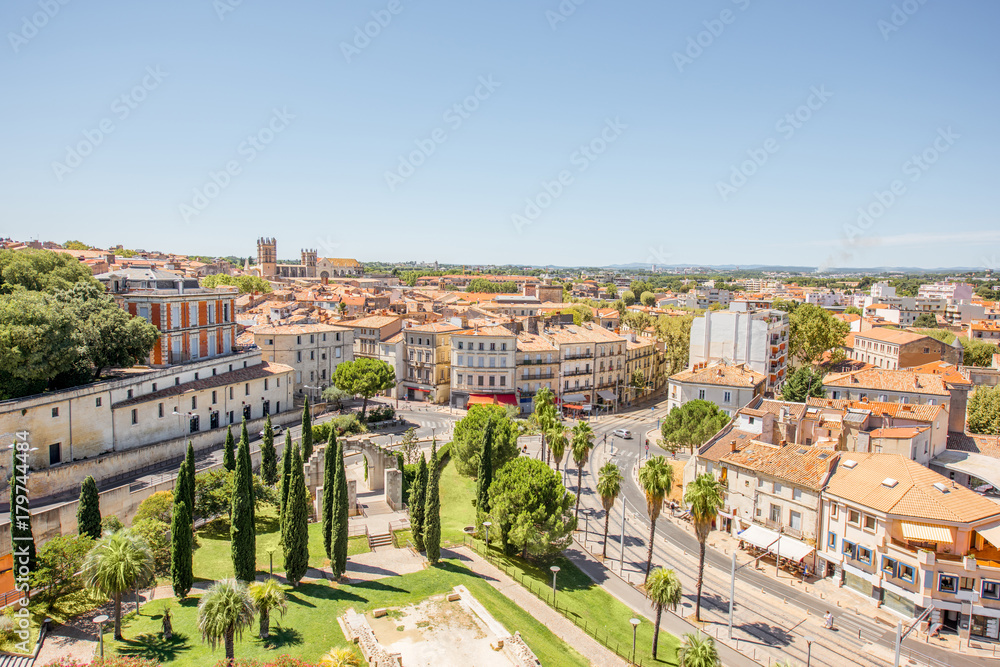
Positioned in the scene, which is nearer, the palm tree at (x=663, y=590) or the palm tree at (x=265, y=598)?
the palm tree at (x=265, y=598)

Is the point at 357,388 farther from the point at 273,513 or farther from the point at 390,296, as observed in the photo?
the point at 390,296

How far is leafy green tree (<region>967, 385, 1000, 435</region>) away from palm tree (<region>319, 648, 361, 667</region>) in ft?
244

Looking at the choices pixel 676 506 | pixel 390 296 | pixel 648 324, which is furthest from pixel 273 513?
pixel 390 296

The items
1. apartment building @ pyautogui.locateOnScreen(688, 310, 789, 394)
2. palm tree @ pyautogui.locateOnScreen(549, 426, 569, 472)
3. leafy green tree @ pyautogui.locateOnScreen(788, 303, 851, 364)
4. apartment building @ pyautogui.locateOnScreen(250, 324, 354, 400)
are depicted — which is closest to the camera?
palm tree @ pyautogui.locateOnScreen(549, 426, 569, 472)

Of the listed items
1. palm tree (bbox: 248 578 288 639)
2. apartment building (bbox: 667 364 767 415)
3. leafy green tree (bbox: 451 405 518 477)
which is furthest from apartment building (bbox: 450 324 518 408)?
palm tree (bbox: 248 578 288 639)

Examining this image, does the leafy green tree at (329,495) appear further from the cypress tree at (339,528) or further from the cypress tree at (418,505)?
the cypress tree at (418,505)

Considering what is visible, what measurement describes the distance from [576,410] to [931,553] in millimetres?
54535

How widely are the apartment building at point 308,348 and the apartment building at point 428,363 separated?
338 inches

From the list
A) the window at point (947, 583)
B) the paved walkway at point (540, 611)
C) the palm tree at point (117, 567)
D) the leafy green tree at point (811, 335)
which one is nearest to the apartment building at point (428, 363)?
the paved walkway at point (540, 611)

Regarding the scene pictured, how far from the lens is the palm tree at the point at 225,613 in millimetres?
25859

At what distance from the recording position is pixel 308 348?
273 ft

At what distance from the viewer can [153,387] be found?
190ft

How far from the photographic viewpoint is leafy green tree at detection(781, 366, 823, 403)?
259 ft

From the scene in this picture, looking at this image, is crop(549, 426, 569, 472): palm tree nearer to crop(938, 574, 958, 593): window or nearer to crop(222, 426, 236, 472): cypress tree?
crop(222, 426, 236, 472): cypress tree
